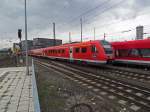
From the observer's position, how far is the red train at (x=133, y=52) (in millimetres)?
18263

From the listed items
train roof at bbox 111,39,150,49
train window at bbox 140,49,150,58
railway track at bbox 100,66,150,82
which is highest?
train roof at bbox 111,39,150,49

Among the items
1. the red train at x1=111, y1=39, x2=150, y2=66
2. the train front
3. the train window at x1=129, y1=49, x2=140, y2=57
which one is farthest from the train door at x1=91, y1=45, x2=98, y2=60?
the train window at x1=129, y1=49, x2=140, y2=57

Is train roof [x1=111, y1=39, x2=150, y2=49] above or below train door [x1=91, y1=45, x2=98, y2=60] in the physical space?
above

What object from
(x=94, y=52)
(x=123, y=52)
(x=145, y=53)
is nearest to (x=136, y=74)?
(x=145, y=53)

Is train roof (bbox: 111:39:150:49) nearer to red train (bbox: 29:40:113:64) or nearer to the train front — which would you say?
red train (bbox: 29:40:113:64)

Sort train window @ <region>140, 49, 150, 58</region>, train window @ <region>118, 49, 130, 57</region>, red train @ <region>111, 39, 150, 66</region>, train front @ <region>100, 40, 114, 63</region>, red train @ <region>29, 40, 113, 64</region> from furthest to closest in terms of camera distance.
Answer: train window @ <region>118, 49, 130, 57</region> < train front @ <region>100, 40, 114, 63</region> < red train @ <region>29, 40, 113, 64</region> < red train @ <region>111, 39, 150, 66</region> < train window @ <region>140, 49, 150, 58</region>

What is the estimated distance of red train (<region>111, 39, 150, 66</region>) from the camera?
18.3 meters

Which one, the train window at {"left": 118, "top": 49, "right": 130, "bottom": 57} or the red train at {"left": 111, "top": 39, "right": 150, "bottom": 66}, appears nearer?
the red train at {"left": 111, "top": 39, "right": 150, "bottom": 66}

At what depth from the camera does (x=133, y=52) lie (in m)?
20.1

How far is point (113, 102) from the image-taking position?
8328 mm

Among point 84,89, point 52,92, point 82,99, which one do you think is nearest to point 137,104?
point 82,99

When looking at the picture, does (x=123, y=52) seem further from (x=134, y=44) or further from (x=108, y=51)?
(x=108, y=51)

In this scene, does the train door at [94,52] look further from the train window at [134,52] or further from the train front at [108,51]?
the train window at [134,52]

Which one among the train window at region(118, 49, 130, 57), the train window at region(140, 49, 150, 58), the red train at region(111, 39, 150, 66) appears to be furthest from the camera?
the train window at region(118, 49, 130, 57)
